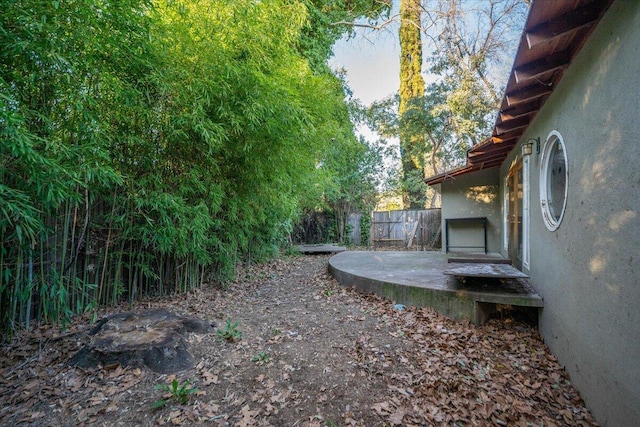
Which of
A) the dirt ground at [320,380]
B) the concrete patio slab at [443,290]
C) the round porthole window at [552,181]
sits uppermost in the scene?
the round porthole window at [552,181]

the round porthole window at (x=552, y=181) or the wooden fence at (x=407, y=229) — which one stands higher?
the round porthole window at (x=552, y=181)

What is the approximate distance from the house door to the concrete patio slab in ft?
2.99

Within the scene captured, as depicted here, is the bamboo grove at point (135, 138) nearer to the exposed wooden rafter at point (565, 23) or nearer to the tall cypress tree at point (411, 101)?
the exposed wooden rafter at point (565, 23)

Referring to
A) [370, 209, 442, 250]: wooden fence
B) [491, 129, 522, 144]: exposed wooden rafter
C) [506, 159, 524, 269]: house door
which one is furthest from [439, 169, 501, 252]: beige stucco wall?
[491, 129, 522, 144]: exposed wooden rafter

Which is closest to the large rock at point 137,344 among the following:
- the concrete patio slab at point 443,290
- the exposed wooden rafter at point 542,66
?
the concrete patio slab at point 443,290

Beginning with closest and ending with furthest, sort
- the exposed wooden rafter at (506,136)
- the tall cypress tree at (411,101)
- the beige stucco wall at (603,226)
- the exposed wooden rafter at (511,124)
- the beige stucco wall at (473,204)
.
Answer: the beige stucco wall at (603,226) < the exposed wooden rafter at (511,124) < the exposed wooden rafter at (506,136) < the beige stucco wall at (473,204) < the tall cypress tree at (411,101)

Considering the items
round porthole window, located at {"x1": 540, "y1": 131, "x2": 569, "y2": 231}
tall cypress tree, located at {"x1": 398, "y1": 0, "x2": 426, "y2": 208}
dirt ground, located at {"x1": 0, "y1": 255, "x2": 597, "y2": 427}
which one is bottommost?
dirt ground, located at {"x1": 0, "y1": 255, "x2": 597, "y2": 427}

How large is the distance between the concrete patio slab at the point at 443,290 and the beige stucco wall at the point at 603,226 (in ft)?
2.04

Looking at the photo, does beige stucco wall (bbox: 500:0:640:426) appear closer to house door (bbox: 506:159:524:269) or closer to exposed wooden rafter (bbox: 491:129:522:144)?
exposed wooden rafter (bbox: 491:129:522:144)

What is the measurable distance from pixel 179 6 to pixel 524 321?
201 inches

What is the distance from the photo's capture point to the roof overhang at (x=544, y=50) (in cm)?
179

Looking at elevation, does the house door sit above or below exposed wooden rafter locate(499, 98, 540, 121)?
below

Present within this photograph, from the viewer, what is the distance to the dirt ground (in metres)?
1.97

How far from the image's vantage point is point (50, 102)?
229 cm
